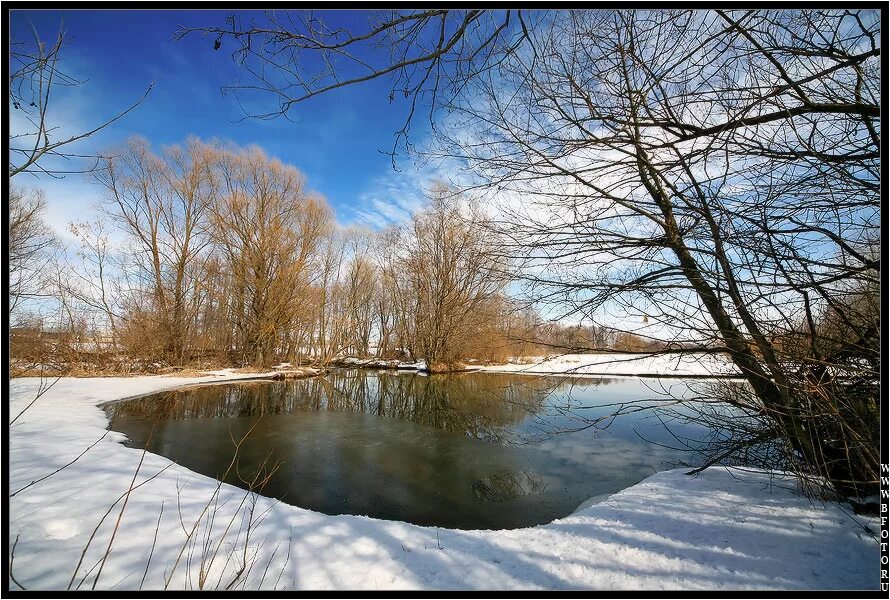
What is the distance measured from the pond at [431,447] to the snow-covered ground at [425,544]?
0.55 meters

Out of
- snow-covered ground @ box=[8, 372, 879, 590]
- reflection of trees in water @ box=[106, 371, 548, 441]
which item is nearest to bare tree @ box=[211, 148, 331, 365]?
reflection of trees in water @ box=[106, 371, 548, 441]

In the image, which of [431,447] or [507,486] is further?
[431,447]

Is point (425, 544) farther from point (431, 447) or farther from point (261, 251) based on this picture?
point (261, 251)

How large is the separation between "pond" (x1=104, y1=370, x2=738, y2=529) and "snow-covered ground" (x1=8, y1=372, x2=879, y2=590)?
55 centimetres

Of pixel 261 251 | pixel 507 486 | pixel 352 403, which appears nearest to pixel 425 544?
pixel 507 486

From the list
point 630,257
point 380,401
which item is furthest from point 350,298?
point 630,257

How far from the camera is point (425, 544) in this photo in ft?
8.98

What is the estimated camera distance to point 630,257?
315 cm

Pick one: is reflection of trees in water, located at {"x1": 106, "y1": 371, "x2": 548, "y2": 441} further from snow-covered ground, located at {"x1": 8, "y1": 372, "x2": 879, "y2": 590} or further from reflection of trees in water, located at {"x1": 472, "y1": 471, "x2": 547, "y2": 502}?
snow-covered ground, located at {"x1": 8, "y1": 372, "x2": 879, "y2": 590}

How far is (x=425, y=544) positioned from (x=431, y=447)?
13.6 feet

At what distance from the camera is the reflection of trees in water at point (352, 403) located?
28.3ft

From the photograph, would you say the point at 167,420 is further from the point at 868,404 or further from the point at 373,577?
the point at 868,404

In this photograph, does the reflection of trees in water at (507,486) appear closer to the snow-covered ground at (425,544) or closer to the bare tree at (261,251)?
the snow-covered ground at (425,544)

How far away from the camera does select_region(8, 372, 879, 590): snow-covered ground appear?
2.10 meters
